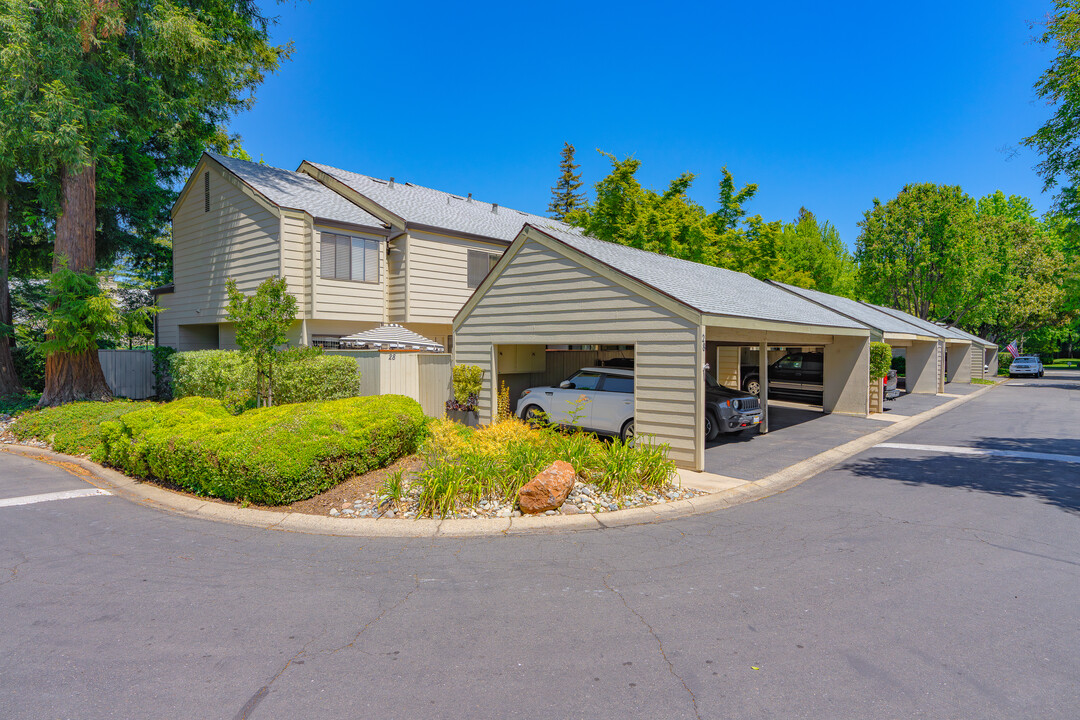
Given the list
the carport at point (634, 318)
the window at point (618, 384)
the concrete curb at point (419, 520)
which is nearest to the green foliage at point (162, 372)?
the concrete curb at point (419, 520)

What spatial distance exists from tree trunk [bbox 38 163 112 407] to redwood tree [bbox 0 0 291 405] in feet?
0.08

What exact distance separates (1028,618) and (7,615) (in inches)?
330

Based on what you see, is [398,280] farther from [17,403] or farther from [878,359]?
[878,359]

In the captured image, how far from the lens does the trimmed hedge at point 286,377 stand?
11.9 metres

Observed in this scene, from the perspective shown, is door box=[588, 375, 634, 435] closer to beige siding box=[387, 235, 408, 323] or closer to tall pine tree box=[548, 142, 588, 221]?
beige siding box=[387, 235, 408, 323]

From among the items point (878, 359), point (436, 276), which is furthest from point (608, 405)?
point (878, 359)

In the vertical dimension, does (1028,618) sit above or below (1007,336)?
below

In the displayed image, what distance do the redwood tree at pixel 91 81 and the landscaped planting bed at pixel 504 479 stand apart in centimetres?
1197

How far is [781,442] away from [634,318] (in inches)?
220

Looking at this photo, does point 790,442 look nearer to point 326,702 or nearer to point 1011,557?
point 1011,557

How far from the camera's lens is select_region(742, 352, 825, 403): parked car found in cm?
2036

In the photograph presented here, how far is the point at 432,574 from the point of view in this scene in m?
5.39

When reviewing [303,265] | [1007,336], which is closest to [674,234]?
[303,265]

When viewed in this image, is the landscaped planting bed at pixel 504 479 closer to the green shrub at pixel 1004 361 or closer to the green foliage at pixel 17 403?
the green foliage at pixel 17 403
